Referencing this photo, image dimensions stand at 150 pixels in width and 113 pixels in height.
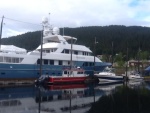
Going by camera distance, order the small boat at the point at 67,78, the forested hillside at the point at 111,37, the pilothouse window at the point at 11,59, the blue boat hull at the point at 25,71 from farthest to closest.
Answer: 1. the forested hillside at the point at 111,37
2. the small boat at the point at 67,78
3. the pilothouse window at the point at 11,59
4. the blue boat hull at the point at 25,71

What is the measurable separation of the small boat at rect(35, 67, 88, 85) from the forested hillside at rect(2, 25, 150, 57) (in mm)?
63169

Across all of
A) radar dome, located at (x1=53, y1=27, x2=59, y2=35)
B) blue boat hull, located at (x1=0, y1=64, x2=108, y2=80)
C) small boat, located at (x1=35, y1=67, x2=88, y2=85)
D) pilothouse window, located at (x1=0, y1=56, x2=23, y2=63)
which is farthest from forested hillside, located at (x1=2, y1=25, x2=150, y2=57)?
pilothouse window, located at (x1=0, y1=56, x2=23, y2=63)

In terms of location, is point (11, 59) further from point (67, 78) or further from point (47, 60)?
point (67, 78)

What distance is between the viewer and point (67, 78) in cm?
4053

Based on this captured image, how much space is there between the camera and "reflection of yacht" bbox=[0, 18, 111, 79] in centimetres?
3816

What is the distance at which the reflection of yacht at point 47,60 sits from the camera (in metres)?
38.2

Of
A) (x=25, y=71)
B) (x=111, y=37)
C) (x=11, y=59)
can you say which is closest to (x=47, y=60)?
(x=25, y=71)

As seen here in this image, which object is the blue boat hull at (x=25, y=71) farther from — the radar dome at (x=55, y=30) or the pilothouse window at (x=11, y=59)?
the radar dome at (x=55, y=30)

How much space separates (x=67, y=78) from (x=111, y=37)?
87.9 metres

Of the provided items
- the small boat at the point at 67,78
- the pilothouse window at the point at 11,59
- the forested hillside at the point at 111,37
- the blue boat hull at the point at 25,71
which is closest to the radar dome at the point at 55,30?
the blue boat hull at the point at 25,71

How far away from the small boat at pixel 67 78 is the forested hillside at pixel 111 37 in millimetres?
63169

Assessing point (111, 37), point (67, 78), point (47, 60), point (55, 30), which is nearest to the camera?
point (67, 78)

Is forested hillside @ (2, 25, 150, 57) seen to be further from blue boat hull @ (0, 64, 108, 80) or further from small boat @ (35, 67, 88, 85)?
small boat @ (35, 67, 88, 85)

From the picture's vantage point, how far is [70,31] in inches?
4823
